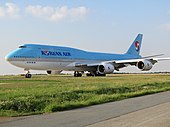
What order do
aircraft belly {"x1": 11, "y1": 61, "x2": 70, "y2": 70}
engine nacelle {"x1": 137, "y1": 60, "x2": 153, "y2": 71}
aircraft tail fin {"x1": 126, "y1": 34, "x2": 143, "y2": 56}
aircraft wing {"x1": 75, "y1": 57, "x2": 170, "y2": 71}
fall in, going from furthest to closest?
1. aircraft tail fin {"x1": 126, "y1": 34, "x2": 143, "y2": 56}
2. aircraft wing {"x1": 75, "y1": 57, "x2": 170, "y2": 71}
3. engine nacelle {"x1": 137, "y1": 60, "x2": 153, "y2": 71}
4. aircraft belly {"x1": 11, "y1": 61, "x2": 70, "y2": 70}

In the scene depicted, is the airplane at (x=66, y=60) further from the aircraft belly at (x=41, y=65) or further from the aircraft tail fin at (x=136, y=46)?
the aircraft tail fin at (x=136, y=46)

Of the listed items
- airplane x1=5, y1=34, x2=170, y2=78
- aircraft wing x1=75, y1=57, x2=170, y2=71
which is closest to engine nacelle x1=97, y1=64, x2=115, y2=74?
airplane x1=5, y1=34, x2=170, y2=78

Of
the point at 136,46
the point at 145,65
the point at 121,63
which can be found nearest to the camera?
the point at 145,65

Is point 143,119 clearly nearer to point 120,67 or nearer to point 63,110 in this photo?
point 63,110

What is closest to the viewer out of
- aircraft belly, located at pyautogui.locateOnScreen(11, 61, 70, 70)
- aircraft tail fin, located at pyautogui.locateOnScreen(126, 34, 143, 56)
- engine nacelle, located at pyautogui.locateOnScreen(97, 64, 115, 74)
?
aircraft belly, located at pyautogui.locateOnScreen(11, 61, 70, 70)

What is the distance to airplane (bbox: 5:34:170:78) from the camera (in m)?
56.2

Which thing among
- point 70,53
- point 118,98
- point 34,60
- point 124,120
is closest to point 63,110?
point 124,120

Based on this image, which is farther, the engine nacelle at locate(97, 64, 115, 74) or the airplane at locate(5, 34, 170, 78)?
the engine nacelle at locate(97, 64, 115, 74)

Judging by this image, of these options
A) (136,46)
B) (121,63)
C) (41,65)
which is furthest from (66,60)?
(136,46)

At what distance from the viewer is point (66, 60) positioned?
201 ft

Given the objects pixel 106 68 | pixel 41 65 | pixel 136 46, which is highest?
pixel 136 46

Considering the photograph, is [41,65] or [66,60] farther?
[66,60]

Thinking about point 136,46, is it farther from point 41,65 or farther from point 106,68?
point 41,65

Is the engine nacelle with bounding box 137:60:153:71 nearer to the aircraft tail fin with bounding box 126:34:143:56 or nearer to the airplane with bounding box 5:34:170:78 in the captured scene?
the airplane with bounding box 5:34:170:78
